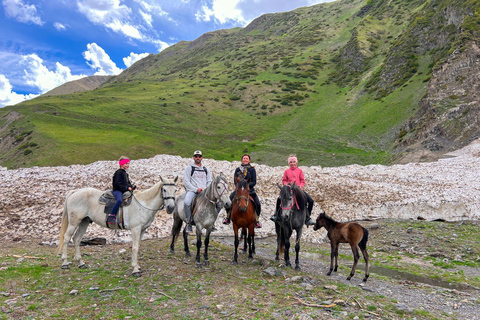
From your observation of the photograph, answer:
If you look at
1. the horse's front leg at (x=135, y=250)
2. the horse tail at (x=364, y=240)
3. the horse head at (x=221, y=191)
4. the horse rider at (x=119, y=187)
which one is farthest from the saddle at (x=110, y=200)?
the horse tail at (x=364, y=240)

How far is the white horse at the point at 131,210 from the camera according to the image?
370 inches

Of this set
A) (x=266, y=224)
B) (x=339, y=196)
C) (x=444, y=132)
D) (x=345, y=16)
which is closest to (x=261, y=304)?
(x=266, y=224)

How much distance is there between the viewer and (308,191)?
23141 mm

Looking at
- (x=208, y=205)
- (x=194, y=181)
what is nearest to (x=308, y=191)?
(x=194, y=181)

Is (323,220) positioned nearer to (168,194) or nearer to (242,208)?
(242,208)

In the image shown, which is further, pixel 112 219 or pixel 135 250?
pixel 112 219

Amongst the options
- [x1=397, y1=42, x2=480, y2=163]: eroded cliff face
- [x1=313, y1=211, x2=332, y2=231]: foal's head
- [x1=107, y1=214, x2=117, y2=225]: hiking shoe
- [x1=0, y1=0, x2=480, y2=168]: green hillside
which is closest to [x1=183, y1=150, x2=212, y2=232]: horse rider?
[x1=107, y1=214, x2=117, y2=225]: hiking shoe

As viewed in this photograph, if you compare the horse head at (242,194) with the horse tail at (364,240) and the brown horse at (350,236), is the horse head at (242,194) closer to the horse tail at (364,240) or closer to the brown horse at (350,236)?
the brown horse at (350,236)

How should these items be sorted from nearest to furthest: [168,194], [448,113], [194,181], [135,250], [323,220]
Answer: [168,194] < [135,250] < [194,181] < [323,220] < [448,113]

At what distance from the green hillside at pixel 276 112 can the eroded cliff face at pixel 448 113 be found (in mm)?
3113

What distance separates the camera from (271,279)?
366 inches

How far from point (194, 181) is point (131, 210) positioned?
2598 mm

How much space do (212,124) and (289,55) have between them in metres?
91.4

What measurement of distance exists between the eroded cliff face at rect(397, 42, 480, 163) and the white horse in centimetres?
3794
